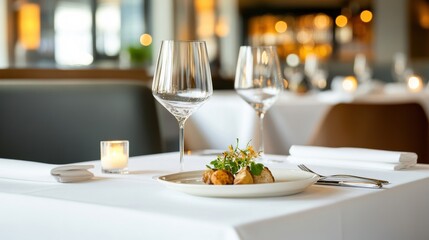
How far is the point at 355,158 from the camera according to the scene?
169 cm

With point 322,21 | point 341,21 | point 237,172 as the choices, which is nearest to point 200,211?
point 237,172

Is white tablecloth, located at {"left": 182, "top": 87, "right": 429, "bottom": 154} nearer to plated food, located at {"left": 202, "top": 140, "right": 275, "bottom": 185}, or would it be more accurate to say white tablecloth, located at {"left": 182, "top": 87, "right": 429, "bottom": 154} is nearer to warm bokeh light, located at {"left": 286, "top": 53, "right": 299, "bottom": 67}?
plated food, located at {"left": 202, "top": 140, "right": 275, "bottom": 185}

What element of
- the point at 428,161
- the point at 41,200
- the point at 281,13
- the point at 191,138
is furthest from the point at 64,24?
the point at 41,200

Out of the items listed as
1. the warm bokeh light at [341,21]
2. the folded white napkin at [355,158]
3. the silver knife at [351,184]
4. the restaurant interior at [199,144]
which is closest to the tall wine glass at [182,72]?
the restaurant interior at [199,144]

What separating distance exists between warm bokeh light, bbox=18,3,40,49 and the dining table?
972 centimetres

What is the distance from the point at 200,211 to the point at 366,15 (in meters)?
11.8

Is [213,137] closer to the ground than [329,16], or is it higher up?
closer to the ground

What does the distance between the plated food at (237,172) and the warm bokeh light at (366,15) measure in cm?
1157

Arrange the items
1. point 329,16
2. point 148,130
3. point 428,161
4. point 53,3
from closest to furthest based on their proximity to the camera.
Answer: point 148,130, point 428,161, point 53,3, point 329,16

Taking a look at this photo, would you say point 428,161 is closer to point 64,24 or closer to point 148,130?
point 148,130

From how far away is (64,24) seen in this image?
38.2 feet

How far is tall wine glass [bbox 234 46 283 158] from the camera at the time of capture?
75.1 inches

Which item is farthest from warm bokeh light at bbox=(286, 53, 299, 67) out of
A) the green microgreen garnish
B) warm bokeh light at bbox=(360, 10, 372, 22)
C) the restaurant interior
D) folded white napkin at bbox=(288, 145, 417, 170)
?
the green microgreen garnish

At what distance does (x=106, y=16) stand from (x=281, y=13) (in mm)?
3112
